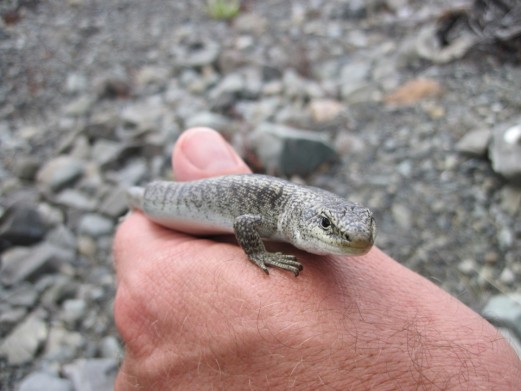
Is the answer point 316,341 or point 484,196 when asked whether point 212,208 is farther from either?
point 484,196

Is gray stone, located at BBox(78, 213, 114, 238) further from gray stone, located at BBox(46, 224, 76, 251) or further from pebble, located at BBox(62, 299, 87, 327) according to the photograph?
pebble, located at BBox(62, 299, 87, 327)

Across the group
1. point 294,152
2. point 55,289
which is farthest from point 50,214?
point 294,152

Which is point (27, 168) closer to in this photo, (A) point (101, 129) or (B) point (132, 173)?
(A) point (101, 129)

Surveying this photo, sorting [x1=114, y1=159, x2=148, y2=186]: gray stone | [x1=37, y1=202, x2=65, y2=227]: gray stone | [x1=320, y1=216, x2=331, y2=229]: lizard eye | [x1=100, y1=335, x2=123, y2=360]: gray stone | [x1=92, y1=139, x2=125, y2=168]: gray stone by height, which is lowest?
[x1=100, y1=335, x2=123, y2=360]: gray stone

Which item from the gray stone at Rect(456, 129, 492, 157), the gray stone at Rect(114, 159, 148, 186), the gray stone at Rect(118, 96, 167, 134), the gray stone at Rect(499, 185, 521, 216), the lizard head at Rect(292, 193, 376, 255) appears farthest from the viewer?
the gray stone at Rect(118, 96, 167, 134)

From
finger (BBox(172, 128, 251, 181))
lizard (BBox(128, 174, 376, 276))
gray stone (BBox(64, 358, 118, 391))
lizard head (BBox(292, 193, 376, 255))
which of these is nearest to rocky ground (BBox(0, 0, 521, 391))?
gray stone (BBox(64, 358, 118, 391))

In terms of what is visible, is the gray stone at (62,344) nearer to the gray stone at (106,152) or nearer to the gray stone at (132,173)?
the gray stone at (132,173)

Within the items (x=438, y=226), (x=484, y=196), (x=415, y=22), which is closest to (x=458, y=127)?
(x=484, y=196)
